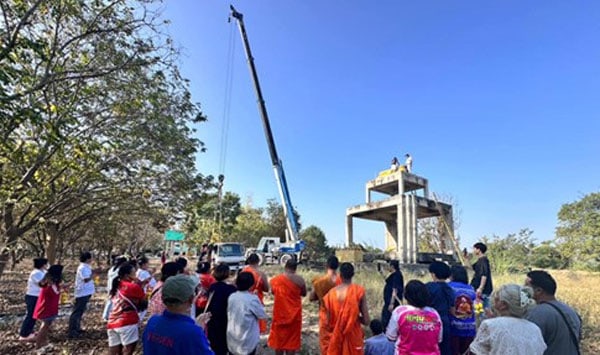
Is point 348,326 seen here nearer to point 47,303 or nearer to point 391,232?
point 47,303

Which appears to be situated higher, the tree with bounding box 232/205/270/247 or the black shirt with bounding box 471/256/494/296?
the tree with bounding box 232/205/270/247

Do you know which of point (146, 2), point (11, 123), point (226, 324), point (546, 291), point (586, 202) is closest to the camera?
point (546, 291)

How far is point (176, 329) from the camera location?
2.11 meters

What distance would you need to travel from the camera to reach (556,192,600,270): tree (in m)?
28.4

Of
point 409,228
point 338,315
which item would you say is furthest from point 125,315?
point 409,228

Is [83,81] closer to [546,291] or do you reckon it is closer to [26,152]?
[26,152]

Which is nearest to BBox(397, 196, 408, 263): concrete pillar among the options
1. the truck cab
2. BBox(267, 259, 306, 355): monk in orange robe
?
the truck cab

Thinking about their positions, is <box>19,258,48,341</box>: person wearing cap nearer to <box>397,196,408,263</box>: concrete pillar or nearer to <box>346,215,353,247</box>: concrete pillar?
<box>397,196,408,263</box>: concrete pillar

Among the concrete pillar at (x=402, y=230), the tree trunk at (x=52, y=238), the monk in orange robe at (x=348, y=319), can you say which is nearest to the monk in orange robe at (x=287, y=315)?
the monk in orange robe at (x=348, y=319)

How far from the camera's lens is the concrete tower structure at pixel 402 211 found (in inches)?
795

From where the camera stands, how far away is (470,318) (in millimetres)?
4281

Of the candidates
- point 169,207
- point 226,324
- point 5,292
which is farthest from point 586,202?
point 5,292

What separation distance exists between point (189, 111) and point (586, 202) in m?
37.4

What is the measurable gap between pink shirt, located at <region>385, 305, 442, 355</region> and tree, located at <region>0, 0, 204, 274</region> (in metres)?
4.57
